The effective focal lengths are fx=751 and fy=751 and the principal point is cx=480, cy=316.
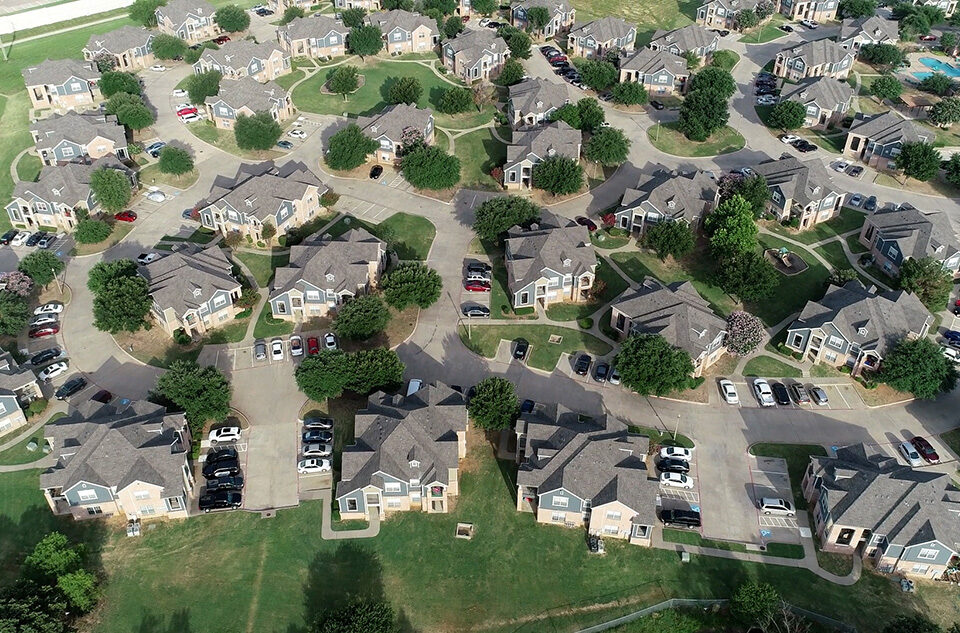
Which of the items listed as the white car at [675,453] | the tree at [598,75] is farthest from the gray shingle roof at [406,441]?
the tree at [598,75]

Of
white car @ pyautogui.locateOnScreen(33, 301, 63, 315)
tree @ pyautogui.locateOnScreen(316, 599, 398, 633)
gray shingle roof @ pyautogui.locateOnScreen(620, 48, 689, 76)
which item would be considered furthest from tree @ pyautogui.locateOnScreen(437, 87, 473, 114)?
tree @ pyautogui.locateOnScreen(316, 599, 398, 633)

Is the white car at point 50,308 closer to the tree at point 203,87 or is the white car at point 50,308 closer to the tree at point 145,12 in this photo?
the tree at point 203,87

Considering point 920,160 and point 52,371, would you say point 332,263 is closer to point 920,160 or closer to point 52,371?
point 52,371

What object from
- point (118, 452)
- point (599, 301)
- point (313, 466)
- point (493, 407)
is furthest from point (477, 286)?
point (118, 452)

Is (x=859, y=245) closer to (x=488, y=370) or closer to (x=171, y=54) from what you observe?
(x=488, y=370)

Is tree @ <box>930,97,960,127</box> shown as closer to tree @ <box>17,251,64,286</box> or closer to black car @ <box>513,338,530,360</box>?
black car @ <box>513,338,530,360</box>

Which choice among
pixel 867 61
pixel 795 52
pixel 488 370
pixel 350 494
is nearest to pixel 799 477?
pixel 488 370
